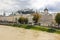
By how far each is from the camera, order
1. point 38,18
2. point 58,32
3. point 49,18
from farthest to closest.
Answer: point 49,18
point 38,18
point 58,32

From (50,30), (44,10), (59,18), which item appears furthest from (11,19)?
(50,30)

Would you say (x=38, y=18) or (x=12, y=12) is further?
(x=12, y=12)

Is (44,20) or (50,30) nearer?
(50,30)

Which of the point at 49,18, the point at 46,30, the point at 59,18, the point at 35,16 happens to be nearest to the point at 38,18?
the point at 35,16

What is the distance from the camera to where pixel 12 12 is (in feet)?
391

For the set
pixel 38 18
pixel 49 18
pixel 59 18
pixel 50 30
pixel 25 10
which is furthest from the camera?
pixel 25 10

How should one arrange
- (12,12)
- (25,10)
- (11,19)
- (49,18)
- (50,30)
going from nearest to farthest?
(50,30), (49,18), (11,19), (12,12), (25,10)

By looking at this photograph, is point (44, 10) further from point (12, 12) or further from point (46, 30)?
point (46, 30)

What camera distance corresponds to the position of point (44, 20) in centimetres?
7794

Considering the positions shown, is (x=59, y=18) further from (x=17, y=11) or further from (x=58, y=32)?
(x=17, y=11)

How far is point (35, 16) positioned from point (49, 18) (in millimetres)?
8146

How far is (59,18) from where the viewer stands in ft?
165

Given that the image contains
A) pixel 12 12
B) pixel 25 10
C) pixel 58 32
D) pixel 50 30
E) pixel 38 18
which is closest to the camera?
pixel 58 32

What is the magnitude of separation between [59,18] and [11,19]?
5097cm
